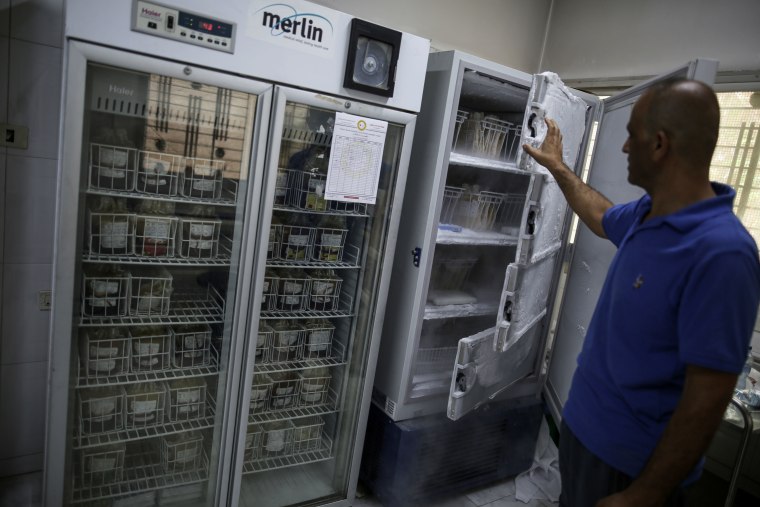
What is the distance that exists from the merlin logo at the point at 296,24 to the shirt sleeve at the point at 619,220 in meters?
1.36

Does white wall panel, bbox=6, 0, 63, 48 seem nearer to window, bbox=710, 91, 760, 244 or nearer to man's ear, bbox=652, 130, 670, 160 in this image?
man's ear, bbox=652, 130, 670, 160

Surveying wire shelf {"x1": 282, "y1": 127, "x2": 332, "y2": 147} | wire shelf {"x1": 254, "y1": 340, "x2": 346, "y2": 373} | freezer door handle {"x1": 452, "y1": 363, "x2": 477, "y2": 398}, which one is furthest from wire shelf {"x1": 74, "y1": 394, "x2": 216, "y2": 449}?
wire shelf {"x1": 282, "y1": 127, "x2": 332, "y2": 147}

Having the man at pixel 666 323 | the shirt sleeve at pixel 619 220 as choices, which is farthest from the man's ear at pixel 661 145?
the shirt sleeve at pixel 619 220

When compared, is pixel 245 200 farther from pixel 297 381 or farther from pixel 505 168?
pixel 505 168

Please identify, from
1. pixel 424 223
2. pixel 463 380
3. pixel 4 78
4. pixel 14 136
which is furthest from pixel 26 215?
pixel 463 380

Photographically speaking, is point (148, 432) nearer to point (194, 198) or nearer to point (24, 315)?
point (24, 315)

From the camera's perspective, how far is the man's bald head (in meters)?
1.40

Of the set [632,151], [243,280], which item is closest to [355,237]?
[243,280]

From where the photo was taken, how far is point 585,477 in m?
1.72

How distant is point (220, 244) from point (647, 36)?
315cm

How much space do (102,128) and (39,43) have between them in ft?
2.59

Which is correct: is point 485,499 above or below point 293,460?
below

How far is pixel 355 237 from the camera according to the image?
2.69m

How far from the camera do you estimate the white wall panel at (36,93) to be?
2371 mm
